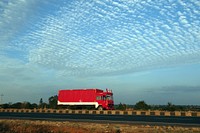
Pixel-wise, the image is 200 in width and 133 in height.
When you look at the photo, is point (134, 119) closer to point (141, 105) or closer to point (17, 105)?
point (141, 105)

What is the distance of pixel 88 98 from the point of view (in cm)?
4362

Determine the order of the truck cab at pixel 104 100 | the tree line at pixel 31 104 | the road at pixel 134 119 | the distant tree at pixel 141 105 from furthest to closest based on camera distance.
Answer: the tree line at pixel 31 104
the distant tree at pixel 141 105
the truck cab at pixel 104 100
the road at pixel 134 119

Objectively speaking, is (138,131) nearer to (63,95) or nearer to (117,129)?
(117,129)

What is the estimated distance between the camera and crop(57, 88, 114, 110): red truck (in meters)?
42.7

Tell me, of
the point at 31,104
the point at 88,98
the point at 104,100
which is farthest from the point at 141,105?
the point at 31,104

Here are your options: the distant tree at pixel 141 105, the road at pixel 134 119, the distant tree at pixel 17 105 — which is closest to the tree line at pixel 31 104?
the distant tree at pixel 17 105

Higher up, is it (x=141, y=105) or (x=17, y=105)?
(x=141, y=105)

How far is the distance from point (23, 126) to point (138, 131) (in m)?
7.32

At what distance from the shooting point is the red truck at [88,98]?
140ft

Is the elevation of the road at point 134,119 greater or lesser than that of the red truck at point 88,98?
lesser

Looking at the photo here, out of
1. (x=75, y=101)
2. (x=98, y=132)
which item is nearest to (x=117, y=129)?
(x=98, y=132)

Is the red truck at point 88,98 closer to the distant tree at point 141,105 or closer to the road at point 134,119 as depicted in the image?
the distant tree at point 141,105

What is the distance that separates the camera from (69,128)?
15.5 meters

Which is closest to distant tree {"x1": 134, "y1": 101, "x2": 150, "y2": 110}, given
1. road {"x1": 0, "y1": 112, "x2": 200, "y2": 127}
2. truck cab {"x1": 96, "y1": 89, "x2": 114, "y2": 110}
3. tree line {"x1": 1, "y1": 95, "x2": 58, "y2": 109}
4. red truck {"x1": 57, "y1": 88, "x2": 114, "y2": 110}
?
red truck {"x1": 57, "y1": 88, "x2": 114, "y2": 110}
